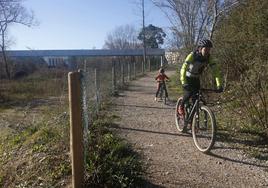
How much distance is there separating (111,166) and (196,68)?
2.96 meters

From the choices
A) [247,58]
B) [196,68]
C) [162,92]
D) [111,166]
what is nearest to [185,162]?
[111,166]

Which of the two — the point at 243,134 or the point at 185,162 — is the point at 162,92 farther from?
the point at 185,162

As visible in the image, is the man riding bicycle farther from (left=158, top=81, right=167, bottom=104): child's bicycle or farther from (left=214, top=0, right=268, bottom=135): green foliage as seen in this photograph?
(left=158, top=81, right=167, bottom=104): child's bicycle

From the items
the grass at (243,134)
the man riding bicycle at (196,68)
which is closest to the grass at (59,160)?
the man riding bicycle at (196,68)

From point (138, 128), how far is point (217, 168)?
3575mm

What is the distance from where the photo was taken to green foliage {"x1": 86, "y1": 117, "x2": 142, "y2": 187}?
528 cm

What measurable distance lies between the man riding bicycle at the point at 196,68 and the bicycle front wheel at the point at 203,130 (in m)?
0.50

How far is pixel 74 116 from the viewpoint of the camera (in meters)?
4.94

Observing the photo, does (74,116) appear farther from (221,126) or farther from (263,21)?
(263,21)

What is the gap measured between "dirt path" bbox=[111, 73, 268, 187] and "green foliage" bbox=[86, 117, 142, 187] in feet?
A: 1.00

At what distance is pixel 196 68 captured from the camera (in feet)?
24.9

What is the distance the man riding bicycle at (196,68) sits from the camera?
284 inches

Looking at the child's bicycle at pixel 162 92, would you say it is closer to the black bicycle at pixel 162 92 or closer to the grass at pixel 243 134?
the black bicycle at pixel 162 92

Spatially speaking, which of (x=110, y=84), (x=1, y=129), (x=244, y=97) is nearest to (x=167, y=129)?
(x=244, y=97)
